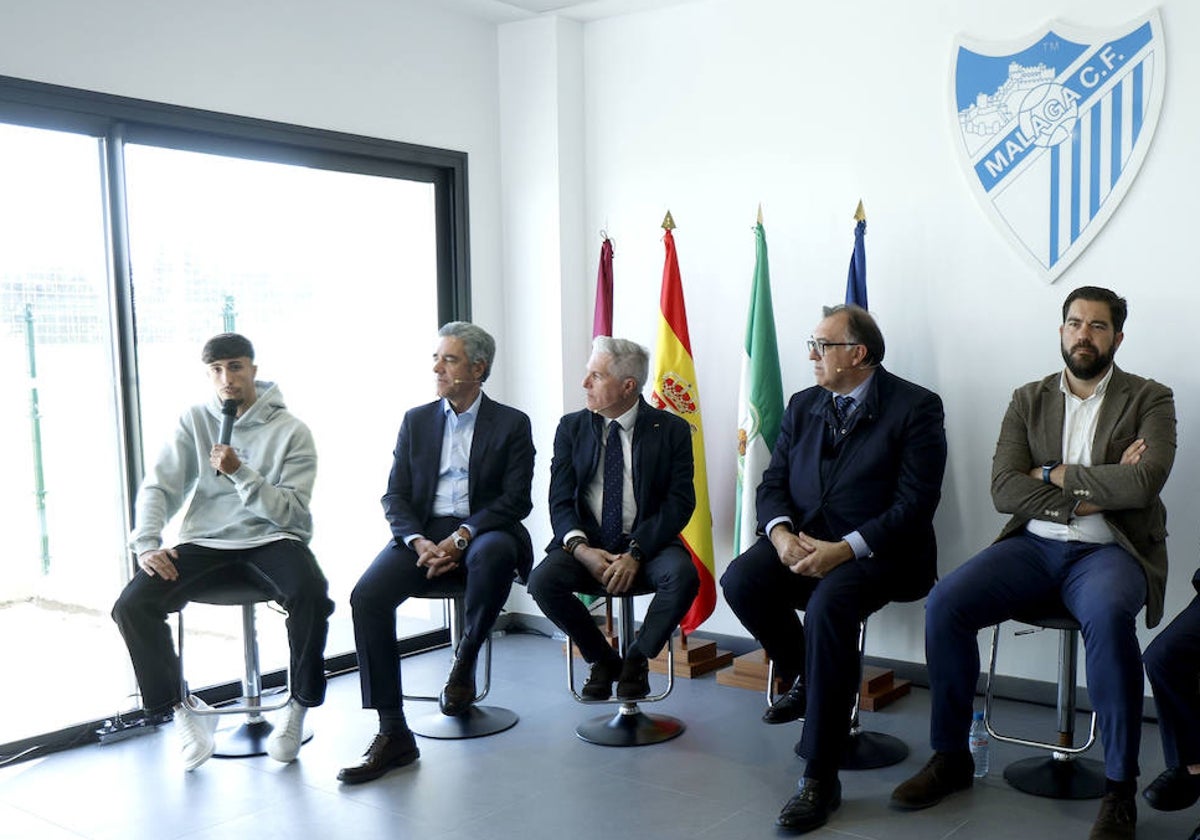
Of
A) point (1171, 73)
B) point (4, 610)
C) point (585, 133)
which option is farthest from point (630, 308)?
point (4, 610)

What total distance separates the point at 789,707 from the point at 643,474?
883 mm

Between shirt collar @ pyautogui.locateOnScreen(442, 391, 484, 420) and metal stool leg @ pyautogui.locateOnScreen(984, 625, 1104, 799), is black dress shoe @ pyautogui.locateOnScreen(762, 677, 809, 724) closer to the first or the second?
metal stool leg @ pyautogui.locateOnScreen(984, 625, 1104, 799)

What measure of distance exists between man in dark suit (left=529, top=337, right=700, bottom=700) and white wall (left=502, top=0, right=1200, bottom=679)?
939mm

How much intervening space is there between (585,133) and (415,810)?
3.12m

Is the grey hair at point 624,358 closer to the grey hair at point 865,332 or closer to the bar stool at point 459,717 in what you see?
the grey hair at point 865,332

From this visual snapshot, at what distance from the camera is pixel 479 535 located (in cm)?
377

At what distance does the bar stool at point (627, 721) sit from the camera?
12.0 feet

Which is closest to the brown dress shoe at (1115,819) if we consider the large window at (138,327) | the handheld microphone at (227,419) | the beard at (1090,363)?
the beard at (1090,363)

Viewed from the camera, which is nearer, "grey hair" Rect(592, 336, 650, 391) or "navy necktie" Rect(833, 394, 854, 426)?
"navy necktie" Rect(833, 394, 854, 426)

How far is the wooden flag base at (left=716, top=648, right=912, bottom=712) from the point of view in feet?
13.0

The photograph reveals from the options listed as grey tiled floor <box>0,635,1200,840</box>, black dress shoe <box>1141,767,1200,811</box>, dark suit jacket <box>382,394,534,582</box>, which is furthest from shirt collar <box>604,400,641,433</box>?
black dress shoe <box>1141,767,1200,811</box>

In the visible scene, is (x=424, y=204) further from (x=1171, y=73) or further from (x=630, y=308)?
(x=1171, y=73)

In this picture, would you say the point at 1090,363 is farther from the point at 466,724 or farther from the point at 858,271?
the point at 466,724

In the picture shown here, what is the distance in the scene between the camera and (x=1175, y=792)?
9.71 ft
